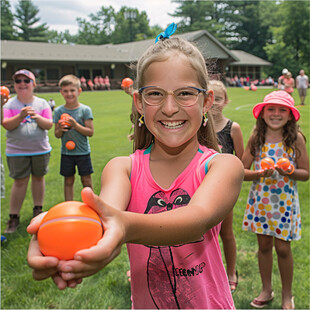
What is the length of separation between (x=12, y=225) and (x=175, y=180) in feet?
12.9

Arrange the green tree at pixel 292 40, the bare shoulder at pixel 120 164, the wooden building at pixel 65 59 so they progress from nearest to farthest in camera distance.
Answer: the bare shoulder at pixel 120 164
the wooden building at pixel 65 59
the green tree at pixel 292 40

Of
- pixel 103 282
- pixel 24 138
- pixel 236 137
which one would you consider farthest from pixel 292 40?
pixel 103 282

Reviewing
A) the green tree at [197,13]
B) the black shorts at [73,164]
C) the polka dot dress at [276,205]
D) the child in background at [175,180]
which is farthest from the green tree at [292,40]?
the child in background at [175,180]

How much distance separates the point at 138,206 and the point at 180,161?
0.29 metres

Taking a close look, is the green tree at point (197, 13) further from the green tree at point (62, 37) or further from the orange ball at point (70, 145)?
the orange ball at point (70, 145)

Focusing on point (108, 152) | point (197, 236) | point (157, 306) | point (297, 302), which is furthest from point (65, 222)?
point (108, 152)

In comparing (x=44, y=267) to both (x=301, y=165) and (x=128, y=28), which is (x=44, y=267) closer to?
(x=301, y=165)

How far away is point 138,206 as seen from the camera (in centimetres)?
164

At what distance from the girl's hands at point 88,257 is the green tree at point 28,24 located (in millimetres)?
71668

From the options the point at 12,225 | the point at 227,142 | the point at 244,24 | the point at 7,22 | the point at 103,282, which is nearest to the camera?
the point at 227,142

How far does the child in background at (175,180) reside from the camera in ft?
4.80

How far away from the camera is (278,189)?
10.5 feet

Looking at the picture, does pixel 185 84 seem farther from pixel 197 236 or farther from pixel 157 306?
pixel 157 306

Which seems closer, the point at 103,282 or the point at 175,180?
the point at 175,180
